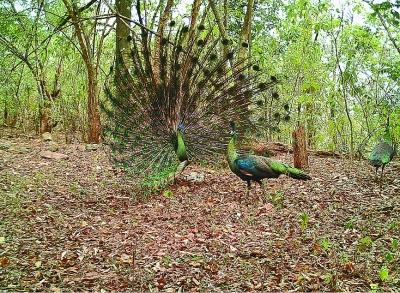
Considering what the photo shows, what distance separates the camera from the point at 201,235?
18.6ft

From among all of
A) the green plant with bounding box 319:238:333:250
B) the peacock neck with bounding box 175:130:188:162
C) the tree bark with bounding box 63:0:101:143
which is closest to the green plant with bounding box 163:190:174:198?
the peacock neck with bounding box 175:130:188:162

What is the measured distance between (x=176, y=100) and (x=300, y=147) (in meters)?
2.73

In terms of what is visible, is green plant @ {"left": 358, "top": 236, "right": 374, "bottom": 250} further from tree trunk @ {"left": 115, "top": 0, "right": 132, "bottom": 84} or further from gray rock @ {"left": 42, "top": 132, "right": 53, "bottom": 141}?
gray rock @ {"left": 42, "top": 132, "right": 53, "bottom": 141}

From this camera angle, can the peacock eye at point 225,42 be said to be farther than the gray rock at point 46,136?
No

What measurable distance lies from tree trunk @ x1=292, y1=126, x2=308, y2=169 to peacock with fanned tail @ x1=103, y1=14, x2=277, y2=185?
4.14 feet

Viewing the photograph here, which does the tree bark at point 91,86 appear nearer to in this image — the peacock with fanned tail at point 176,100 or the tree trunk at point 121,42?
the tree trunk at point 121,42

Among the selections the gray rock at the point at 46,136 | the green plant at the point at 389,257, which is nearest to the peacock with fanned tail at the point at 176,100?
the green plant at the point at 389,257

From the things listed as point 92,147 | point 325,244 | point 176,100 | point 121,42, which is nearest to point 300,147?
point 176,100

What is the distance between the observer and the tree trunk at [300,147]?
904 centimetres

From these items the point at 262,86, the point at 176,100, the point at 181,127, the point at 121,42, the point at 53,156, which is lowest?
the point at 53,156

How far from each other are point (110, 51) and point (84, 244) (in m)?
16.6

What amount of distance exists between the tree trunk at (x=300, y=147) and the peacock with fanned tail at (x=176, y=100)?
4.14 ft

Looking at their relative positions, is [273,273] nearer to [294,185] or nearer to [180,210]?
[180,210]

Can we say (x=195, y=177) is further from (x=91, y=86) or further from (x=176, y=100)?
(x=91, y=86)
